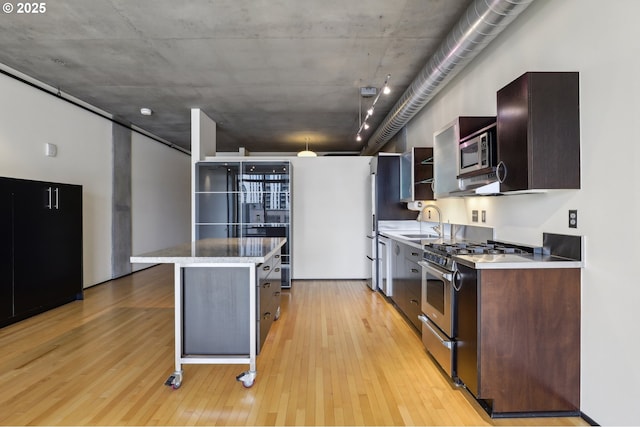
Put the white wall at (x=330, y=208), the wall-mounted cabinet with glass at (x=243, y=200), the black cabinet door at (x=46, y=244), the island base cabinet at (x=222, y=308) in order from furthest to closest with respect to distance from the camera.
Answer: the white wall at (x=330, y=208) < the wall-mounted cabinet with glass at (x=243, y=200) < the black cabinet door at (x=46, y=244) < the island base cabinet at (x=222, y=308)

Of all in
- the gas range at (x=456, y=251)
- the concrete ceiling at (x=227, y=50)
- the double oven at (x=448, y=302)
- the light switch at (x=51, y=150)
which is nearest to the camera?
the double oven at (x=448, y=302)

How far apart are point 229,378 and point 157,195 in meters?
6.20

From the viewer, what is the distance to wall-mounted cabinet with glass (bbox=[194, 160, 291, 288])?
18.0 feet

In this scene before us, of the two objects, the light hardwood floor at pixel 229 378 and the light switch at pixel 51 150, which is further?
the light switch at pixel 51 150

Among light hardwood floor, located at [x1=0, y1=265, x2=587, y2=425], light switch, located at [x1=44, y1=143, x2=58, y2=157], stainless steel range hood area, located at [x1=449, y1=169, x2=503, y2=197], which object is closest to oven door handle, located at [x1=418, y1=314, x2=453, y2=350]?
light hardwood floor, located at [x1=0, y1=265, x2=587, y2=425]

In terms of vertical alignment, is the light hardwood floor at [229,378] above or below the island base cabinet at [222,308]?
below

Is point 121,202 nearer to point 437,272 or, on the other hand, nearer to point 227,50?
point 227,50

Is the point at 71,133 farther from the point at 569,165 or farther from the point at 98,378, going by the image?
the point at 569,165

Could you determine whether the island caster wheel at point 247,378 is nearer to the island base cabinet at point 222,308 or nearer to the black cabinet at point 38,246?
the island base cabinet at point 222,308

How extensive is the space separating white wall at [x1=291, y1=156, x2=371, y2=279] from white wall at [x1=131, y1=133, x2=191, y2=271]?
325cm

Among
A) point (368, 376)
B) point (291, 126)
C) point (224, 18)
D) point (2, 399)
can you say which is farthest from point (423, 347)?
point (291, 126)

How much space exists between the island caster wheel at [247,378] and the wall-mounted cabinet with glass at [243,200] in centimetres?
314

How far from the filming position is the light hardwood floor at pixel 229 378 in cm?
206

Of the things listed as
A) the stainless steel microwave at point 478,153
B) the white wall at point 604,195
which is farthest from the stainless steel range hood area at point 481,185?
the white wall at point 604,195
